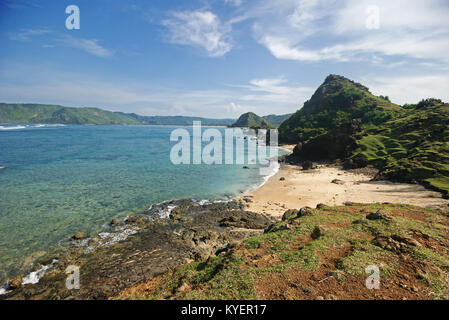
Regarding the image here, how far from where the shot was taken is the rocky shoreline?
13.9 metres

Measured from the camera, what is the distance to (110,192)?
32938 millimetres

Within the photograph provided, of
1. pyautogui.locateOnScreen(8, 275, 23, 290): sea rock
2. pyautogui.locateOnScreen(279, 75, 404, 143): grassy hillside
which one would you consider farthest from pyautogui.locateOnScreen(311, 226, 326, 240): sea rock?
pyautogui.locateOnScreen(279, 75, 404, 143): grassy hillside

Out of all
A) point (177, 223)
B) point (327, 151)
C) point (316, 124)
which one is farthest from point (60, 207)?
point (316, 124)

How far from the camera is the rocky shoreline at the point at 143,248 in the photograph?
547 inches

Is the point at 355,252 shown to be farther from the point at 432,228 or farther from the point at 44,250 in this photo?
the point at 44,250

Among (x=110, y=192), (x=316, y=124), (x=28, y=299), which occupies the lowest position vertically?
(x=28, y=299)

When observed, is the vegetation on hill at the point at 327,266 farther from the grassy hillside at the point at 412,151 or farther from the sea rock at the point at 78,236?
the grassy hillside at the point at 412,151

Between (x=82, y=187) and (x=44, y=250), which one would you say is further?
(x=82, y=187)

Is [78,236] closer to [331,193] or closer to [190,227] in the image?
[190,227]

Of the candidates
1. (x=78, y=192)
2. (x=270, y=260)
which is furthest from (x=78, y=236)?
(x=270, y=260)

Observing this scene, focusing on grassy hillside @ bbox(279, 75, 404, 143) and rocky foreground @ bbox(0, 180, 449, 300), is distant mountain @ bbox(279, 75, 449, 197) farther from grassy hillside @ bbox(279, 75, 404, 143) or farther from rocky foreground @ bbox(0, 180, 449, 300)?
rocky foreground @ bbox(0, 180, 449, 300)

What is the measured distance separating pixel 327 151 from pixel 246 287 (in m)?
58.6

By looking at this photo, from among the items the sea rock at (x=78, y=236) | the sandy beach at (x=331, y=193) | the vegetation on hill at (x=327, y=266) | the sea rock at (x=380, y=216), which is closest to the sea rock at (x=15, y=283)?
the sea rock at (x=78, y=236)

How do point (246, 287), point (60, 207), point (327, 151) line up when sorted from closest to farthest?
point (246, 287)
point (60, 207)
point (327, 151)
